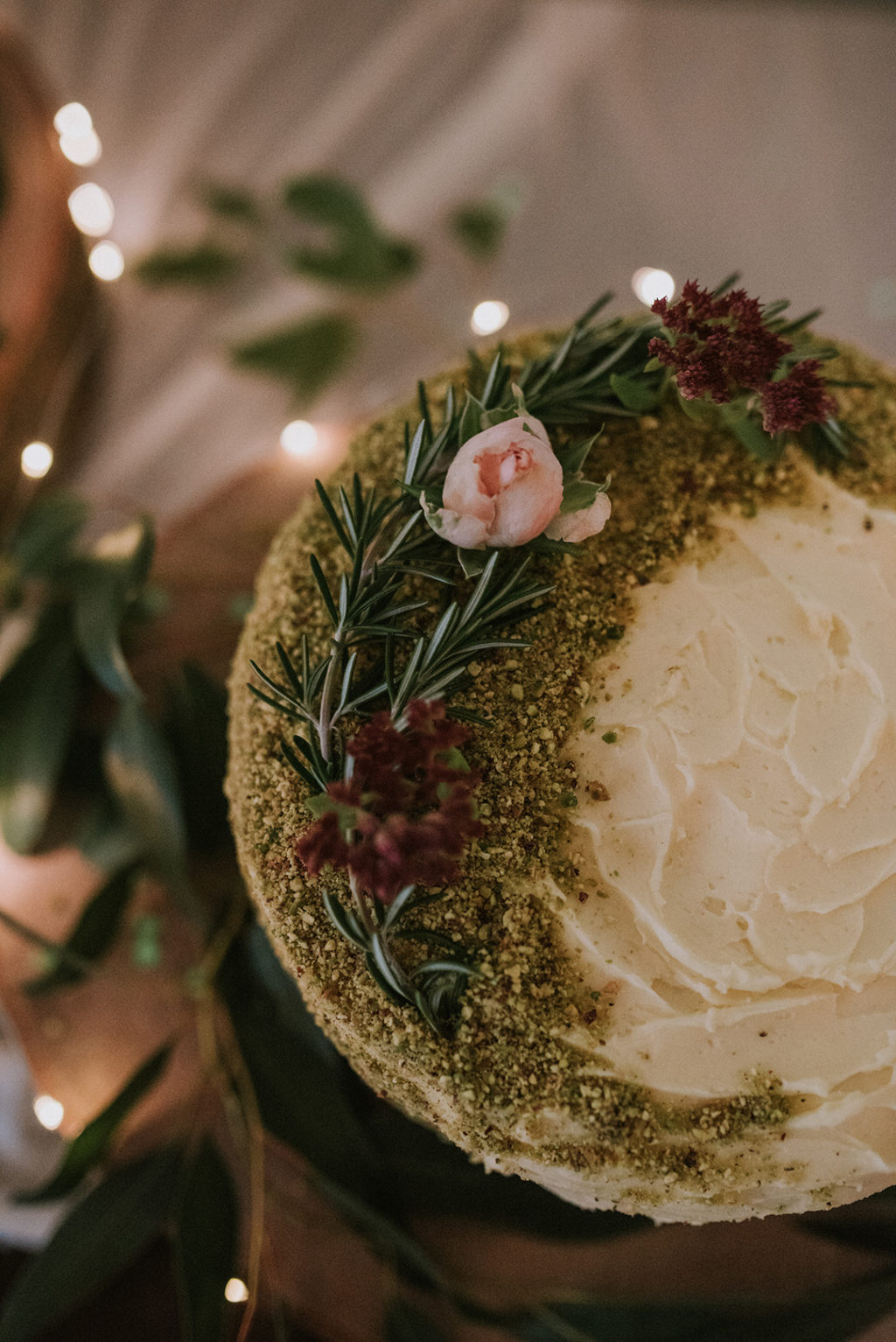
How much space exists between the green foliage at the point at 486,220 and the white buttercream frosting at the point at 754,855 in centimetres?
137

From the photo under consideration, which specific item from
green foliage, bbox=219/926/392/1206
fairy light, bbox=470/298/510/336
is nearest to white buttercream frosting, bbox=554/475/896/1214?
green foliage, bbox=219/926/392/1206

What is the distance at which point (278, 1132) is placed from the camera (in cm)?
117

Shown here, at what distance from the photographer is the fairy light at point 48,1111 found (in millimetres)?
1294

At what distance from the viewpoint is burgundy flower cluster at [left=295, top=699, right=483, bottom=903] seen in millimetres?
629

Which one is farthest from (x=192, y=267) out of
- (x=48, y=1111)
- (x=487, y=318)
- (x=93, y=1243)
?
(x=93, y=1243)

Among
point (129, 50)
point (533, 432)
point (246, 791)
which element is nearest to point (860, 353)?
point (533, 432)

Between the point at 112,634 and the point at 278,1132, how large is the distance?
23.7 inches

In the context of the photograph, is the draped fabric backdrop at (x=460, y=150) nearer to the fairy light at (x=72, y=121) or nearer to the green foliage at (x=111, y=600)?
the fairy light at (x=72, y=121)

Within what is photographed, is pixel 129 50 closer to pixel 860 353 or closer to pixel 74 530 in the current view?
pixel 74 530

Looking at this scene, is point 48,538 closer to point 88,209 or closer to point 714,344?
point 88,209

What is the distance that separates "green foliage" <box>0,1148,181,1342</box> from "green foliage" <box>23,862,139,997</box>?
24cm

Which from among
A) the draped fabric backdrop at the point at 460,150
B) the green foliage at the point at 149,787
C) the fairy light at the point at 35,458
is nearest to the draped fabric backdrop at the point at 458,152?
the draped fabric backdrop at the point at 460,150

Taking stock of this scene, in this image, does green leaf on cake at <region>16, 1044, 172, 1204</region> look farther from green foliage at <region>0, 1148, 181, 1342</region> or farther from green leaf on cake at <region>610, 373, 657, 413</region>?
green leaf on cake at <region>610, 373, 657, 413</region>

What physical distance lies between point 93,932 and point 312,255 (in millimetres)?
1219
